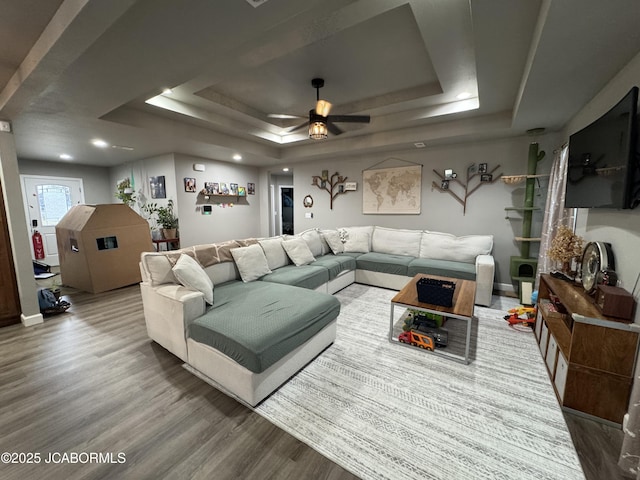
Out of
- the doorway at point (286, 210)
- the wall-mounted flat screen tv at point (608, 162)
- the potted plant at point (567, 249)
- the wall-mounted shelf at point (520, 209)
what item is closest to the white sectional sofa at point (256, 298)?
the wall-mounted shelf at point (520, 209)

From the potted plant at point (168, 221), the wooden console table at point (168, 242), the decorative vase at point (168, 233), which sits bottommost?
the wooden console table at point (168, 242)

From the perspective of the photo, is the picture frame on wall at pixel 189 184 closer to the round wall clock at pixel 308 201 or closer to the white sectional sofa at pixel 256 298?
the round wall clock at pixel 308 201

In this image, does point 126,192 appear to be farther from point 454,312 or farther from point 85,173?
point 454,312

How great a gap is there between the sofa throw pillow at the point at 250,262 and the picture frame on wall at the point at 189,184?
2771mm

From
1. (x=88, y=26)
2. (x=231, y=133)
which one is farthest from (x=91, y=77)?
(x=231, y=133)

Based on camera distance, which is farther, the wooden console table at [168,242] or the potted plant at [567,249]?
the wooden console table at [168,242]

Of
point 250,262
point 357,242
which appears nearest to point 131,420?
point 250,262

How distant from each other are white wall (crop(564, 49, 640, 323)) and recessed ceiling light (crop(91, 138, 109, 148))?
19.3 ft

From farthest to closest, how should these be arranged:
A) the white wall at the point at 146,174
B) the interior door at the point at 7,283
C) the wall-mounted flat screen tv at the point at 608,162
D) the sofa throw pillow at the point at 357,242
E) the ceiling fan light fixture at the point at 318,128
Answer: the white wall at the point at 146,174 → the sofa throw pillow at the point at 357,242 → the interior door at the point at 7,283 → the ceiling fan light fixture at the point at 318,128 → the wall-mounted flat screen tv at the point at 608,162

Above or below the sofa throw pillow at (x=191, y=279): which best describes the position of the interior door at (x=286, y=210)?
above

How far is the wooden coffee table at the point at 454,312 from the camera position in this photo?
7.44 feet

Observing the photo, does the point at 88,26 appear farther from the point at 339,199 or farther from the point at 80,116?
the point at 339,199

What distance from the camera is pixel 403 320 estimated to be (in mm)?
3064

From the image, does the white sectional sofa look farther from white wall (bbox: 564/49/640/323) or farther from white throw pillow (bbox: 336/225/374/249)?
white wall (bbox: 564/49/640/323)
